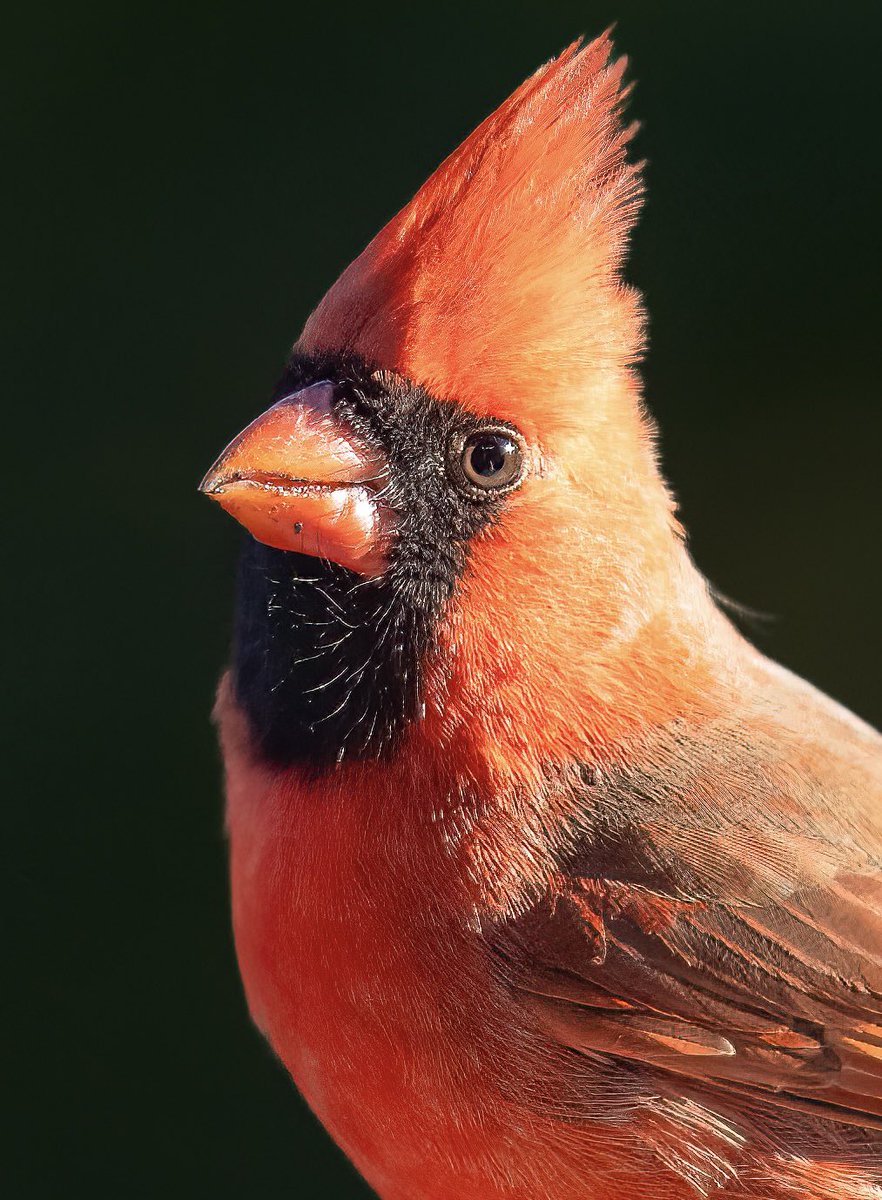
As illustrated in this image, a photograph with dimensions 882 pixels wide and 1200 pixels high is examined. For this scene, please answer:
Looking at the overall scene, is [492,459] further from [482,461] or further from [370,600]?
[370,600]

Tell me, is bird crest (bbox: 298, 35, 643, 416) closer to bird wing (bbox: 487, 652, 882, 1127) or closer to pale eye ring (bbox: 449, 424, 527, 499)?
pale eye ring (bbox: 449, 424, 527, 499)

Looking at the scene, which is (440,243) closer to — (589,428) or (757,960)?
(589,428)

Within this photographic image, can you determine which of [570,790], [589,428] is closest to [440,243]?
[589,428]

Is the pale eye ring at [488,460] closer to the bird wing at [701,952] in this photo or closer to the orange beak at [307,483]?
the orange beak at [307,483]

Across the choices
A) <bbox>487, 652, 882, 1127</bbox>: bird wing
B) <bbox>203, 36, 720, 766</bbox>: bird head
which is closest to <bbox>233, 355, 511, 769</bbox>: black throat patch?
<bbox>203, 36, 720, 766</bbox>: bird head

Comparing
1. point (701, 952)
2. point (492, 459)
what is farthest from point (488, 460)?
point (701, 952)

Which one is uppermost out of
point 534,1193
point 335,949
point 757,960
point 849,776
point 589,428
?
point 589,428

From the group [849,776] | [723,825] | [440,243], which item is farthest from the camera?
[849,776]
